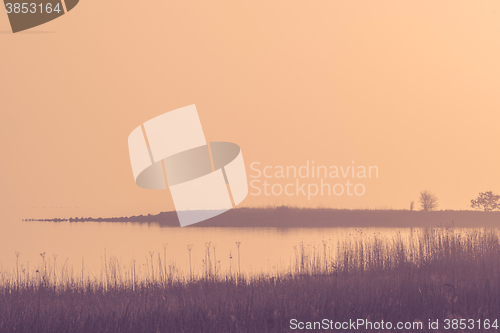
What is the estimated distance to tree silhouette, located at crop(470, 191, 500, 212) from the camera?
142 feet

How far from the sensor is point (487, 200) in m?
44.5

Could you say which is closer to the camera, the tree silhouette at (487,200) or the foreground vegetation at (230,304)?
the foreground vegetation at (230,304)

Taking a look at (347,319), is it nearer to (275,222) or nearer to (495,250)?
(495,250)

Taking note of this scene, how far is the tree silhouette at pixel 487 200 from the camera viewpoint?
142ft

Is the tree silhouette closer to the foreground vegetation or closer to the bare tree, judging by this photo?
the bare tree

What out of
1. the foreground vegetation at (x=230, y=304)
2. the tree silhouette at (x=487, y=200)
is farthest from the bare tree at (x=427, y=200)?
the foreground vegetation at (x=230, y=304)

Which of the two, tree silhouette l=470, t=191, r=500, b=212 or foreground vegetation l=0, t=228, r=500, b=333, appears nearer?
foreground vegetation l=0, t=228, r=500, b=333

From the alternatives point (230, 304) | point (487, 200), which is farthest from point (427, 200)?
point (230, 304)

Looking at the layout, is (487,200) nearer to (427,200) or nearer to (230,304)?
(427,200)

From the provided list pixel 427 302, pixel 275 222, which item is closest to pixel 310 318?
pixel 427 302

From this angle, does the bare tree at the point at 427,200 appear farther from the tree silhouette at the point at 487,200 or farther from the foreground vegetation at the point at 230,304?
the foreground vegetation at the point at 230,304

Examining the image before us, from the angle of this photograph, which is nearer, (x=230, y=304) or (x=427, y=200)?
(x=230, y=304)

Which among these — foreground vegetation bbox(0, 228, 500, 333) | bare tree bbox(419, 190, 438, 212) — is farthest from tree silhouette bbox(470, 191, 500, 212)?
foreground vegetation bbox(0, 228, 500, 333)

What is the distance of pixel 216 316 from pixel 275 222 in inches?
1952
